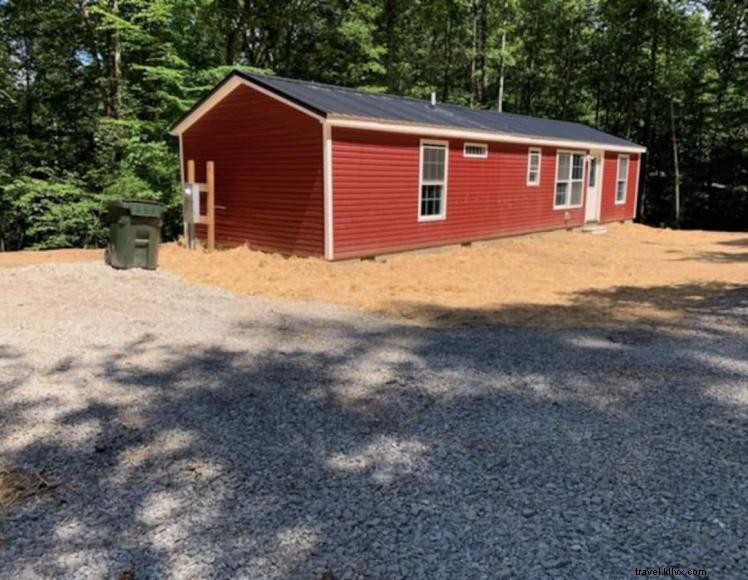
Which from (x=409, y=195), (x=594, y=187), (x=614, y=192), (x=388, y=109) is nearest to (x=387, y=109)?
(x=388, y=109)

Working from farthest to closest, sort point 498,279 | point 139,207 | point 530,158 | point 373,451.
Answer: point 530,158 < point 498,279 < point 139,207 < point 373,451

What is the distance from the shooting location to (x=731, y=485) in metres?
2.83

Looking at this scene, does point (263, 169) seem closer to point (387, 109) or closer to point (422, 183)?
point (387, 109)

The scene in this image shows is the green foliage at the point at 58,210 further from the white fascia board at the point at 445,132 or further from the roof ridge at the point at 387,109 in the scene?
the white fascia board at the point at 445,132

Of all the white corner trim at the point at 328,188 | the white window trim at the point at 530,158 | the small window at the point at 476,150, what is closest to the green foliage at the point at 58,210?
the white corner trim at the point at 328,188

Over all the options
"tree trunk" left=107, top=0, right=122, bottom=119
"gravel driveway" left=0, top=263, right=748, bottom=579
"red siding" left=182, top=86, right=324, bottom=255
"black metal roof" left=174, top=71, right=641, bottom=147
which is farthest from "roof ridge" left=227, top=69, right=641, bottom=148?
"tree trunk" left=107, top=0, right=122, bottom=119

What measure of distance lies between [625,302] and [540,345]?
2.89 m

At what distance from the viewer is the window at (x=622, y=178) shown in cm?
1898

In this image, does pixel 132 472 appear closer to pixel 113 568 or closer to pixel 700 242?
pixel 113 568

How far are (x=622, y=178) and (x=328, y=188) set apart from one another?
1318cm

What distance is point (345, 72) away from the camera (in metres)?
22.5

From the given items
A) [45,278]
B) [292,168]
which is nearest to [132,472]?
[45,278]

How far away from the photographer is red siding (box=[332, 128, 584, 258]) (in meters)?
10.1

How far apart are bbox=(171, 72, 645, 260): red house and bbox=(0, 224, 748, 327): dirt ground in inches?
22.9
